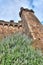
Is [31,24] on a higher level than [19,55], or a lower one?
higher

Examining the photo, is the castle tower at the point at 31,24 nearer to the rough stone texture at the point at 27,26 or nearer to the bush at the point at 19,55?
the rough stone texture at the point at 27,26

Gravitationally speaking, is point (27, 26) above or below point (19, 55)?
above

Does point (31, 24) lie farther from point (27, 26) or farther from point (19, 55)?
point (19, 55)

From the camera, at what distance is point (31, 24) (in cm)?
2177

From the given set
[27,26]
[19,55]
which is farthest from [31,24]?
[19,55]

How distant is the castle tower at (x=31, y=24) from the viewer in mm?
20147

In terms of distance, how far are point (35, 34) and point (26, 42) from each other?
4.18 metres

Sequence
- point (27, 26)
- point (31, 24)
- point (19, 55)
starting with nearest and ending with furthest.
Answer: point (19, 55) < point (31, 24) < point (27, 26)

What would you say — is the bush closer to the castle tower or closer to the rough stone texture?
the rough stone texture

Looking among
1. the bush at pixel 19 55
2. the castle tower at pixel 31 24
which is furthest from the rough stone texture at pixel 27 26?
the bush at pixel 19 55

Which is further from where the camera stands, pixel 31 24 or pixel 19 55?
pixel 31 24

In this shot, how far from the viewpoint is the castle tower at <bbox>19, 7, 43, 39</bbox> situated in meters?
20.1

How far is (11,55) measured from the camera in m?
12.7

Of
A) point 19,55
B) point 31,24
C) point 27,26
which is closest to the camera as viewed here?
point 19,55
